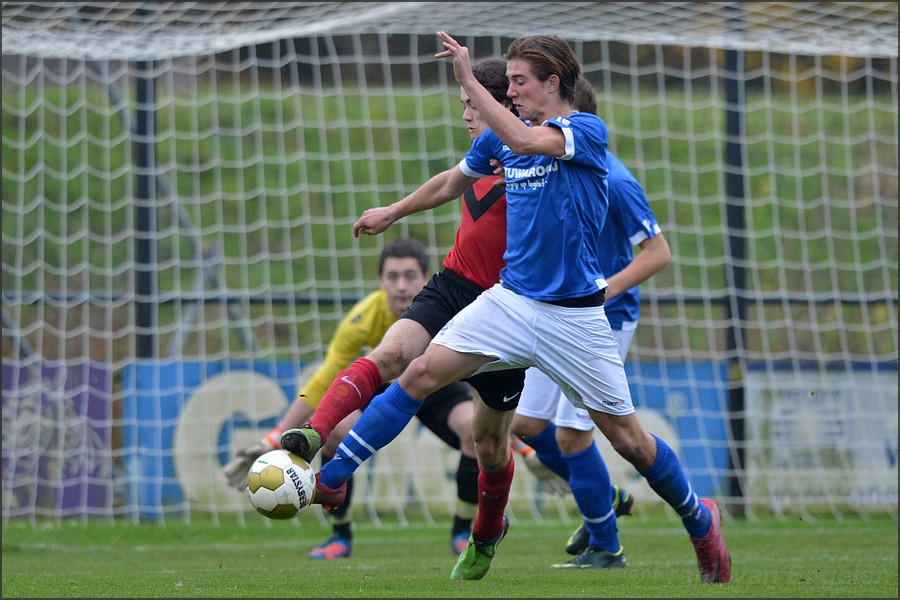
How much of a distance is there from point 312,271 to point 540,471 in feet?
14.1

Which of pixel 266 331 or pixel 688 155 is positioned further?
pixel 688 155

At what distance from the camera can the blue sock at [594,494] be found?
17.1ft

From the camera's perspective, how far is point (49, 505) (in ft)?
29.1

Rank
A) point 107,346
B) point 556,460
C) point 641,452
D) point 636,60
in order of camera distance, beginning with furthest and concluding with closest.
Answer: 1. point 636,60
2. point 107,346
3. point 556,460
4. point 641,452

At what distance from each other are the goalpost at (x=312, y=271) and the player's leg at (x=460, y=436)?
8.21ft

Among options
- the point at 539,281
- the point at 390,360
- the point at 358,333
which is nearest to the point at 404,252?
the point at 358,333

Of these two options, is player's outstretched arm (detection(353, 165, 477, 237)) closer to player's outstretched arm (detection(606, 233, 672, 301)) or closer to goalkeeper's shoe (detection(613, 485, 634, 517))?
player's outstretched arm (detection(606, 233, 672, 301))

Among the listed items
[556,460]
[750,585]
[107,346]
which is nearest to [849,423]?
[556,460]

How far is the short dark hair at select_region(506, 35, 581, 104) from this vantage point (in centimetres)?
409

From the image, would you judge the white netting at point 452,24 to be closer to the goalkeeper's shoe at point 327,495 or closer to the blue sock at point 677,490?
the blue sock at point 677,490

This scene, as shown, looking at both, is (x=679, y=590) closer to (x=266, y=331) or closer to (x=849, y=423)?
(x=849, y=423)

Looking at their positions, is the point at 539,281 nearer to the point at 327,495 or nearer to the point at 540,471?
the point at 327,495

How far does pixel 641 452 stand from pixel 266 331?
19.3 ft

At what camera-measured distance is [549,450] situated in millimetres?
5738
